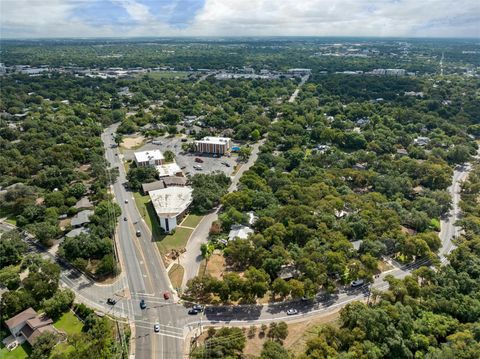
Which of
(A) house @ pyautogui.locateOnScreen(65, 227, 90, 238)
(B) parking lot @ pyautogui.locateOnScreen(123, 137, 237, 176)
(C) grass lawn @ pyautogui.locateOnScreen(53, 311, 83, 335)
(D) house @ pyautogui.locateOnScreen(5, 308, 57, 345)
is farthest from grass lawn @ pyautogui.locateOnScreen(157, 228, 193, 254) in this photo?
(B) parking lot @ pyautogui.locateOnScreen(123, 137, 237, 176)

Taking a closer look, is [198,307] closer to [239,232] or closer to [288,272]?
[288,272]

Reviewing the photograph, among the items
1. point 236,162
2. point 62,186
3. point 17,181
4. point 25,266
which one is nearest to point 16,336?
point 25,266

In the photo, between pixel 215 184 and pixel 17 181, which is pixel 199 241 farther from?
pixel 17 181

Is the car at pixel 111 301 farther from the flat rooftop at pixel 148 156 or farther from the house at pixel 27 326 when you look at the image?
the flat rooftop at pixel 148 156

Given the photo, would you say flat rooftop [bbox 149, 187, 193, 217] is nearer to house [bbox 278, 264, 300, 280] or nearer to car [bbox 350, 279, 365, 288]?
house [bbox 278, 264, 300, 280]

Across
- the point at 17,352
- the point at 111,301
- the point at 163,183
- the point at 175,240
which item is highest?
the point at 163,183

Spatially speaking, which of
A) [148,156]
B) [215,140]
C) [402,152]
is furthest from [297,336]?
[402,152]

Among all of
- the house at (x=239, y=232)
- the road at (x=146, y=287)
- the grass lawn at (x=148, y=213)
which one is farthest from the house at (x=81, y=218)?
the house at (x=239, y=232)
